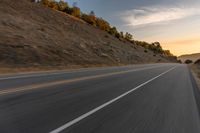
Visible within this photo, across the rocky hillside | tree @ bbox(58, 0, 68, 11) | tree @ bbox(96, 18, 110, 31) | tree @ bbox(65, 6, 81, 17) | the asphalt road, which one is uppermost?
tree @ bbox(58, 0, 68, 11)

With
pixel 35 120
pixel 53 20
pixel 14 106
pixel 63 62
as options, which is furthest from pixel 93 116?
pixel 53 20

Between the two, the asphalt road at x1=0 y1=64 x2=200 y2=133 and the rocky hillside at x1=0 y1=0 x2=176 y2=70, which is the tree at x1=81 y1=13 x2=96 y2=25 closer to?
the rocky hillside at x1=0 y1=0 x2=176 y2=70

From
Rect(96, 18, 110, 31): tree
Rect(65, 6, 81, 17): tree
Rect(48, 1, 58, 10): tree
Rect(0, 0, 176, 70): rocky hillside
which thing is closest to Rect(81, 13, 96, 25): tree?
Rect(65, 6, 81, 17): tree

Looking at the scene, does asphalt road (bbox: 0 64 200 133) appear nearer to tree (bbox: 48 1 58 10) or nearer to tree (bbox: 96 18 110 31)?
tree (bbox: 48 1 58 10)

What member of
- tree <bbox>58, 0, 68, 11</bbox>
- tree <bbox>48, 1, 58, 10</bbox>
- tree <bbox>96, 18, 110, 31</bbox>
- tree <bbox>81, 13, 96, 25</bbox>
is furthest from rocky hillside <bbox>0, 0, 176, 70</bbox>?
tree <bbox>96, 18, 110, 31</bbox>

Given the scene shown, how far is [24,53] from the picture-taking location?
1505 inches

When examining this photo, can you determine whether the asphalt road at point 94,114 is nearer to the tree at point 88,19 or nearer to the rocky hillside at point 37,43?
the rocky hillside at point 37,43

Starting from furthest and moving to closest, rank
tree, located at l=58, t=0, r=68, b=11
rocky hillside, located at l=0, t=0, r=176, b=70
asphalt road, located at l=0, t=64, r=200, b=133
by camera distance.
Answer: tree, located at l=58, t=0, r=68, b=11 < rocky hillside, located at l=0, t=0, r=176, b=70 < asphalt road, located at l=0, t=64, r=200, b=133

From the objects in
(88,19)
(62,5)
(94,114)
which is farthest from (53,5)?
(94,114)

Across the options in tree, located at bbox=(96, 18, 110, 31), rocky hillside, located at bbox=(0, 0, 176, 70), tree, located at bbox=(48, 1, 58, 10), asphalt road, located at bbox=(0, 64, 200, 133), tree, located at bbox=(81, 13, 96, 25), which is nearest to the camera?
asphalt road, located at bbox=(0, 64, 200, 133)

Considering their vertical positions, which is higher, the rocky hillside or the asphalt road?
the rocky hillside

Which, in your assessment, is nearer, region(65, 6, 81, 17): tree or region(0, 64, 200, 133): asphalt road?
region(0, 64, 200, 133): asphalt road

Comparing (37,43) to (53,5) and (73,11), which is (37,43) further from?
(73,11)

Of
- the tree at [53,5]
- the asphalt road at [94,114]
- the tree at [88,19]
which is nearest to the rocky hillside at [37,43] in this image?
the tree at [53,5]
